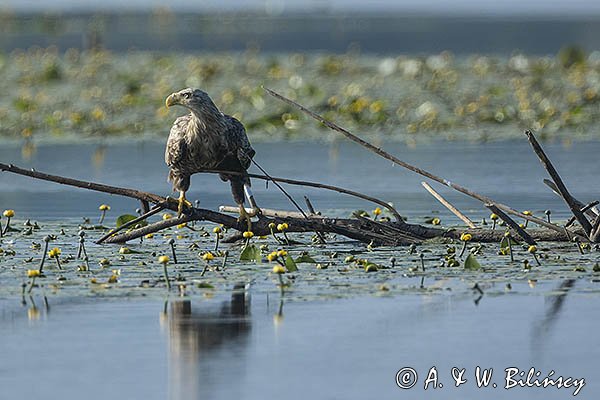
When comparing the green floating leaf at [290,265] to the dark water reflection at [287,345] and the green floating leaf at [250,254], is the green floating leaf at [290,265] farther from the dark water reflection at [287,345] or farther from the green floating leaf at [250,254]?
the dark water reflection at [287,345]

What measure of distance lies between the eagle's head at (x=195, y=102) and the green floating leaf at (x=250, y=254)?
3.71 feet

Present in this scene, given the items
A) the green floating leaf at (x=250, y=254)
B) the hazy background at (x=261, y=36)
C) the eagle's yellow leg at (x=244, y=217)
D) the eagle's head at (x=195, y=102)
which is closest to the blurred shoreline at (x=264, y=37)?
the hazy background at (x=261, y=36)

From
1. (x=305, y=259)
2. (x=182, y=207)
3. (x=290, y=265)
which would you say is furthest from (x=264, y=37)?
(x=290, y=265)

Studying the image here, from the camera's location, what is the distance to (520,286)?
7.38 metres

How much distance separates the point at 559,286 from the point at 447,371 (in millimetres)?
1774

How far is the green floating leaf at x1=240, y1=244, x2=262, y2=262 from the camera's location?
26.7 ft

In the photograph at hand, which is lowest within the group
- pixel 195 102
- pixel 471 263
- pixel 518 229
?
pixel 471 263

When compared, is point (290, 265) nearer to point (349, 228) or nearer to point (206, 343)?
point (349, 228)

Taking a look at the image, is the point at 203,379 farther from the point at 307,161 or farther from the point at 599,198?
the point at 307,161

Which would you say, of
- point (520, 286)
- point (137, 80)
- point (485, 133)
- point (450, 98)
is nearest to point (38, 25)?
point (137, 80)

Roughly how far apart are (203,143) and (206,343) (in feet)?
9.33

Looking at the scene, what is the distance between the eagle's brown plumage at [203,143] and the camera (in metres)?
8.97

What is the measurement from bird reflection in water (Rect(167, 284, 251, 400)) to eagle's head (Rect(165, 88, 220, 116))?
1738 millimetres

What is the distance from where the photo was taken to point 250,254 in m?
8.16
